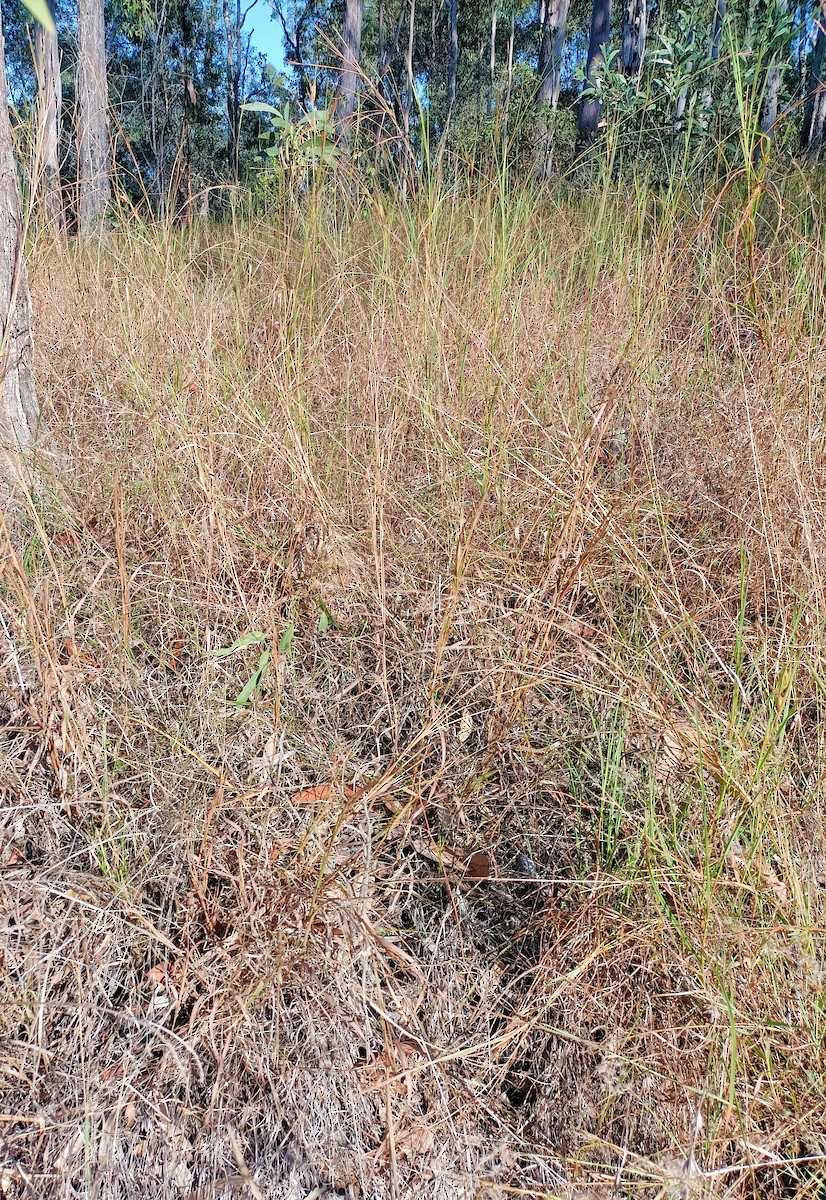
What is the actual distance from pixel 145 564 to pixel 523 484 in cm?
75

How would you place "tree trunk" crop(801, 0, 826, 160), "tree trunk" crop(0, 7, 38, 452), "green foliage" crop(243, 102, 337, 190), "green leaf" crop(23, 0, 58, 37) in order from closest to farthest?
"green leaf" crop(23, 0, 58, 37)
"tree trunk" crop(0, 7, 38, 452)
"green foliage" crop(243, 102, 337, 190)
"tree trunk" crop(801, 0, 826, 160)

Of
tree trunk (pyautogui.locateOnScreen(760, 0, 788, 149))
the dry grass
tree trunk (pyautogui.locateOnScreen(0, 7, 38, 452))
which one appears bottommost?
the dry grass

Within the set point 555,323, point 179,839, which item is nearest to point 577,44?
point 555,323

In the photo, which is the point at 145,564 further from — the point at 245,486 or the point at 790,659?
the point at 790,659

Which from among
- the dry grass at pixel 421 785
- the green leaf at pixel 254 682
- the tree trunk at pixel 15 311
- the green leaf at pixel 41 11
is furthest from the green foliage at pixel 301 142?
the green leaf at pixel 41 11

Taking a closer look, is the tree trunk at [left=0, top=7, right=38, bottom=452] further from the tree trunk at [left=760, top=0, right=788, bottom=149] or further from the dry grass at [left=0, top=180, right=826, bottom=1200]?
the tree trunk at [left=760, top=0, right=788, bottom=149]

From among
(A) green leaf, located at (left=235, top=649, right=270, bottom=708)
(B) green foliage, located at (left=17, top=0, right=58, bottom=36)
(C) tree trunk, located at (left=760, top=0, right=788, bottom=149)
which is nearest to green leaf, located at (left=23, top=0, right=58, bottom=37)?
(B) green foliage, located at (left=17, top=0, right=58, bottom=36)

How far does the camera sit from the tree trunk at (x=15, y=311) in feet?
5.43

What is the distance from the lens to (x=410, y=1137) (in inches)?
39.4

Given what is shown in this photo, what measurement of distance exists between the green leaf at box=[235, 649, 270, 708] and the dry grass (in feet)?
0.05

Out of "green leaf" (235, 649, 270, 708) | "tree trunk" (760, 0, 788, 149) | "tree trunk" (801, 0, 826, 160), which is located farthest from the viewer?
"tree trunk" (801, 0, 826, 160)

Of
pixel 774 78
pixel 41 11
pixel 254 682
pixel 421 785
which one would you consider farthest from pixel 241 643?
pixel 774 78

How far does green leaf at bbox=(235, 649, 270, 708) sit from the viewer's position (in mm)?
1333

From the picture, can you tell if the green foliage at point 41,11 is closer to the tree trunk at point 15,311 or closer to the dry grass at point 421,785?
the dry grass at point 421,785
